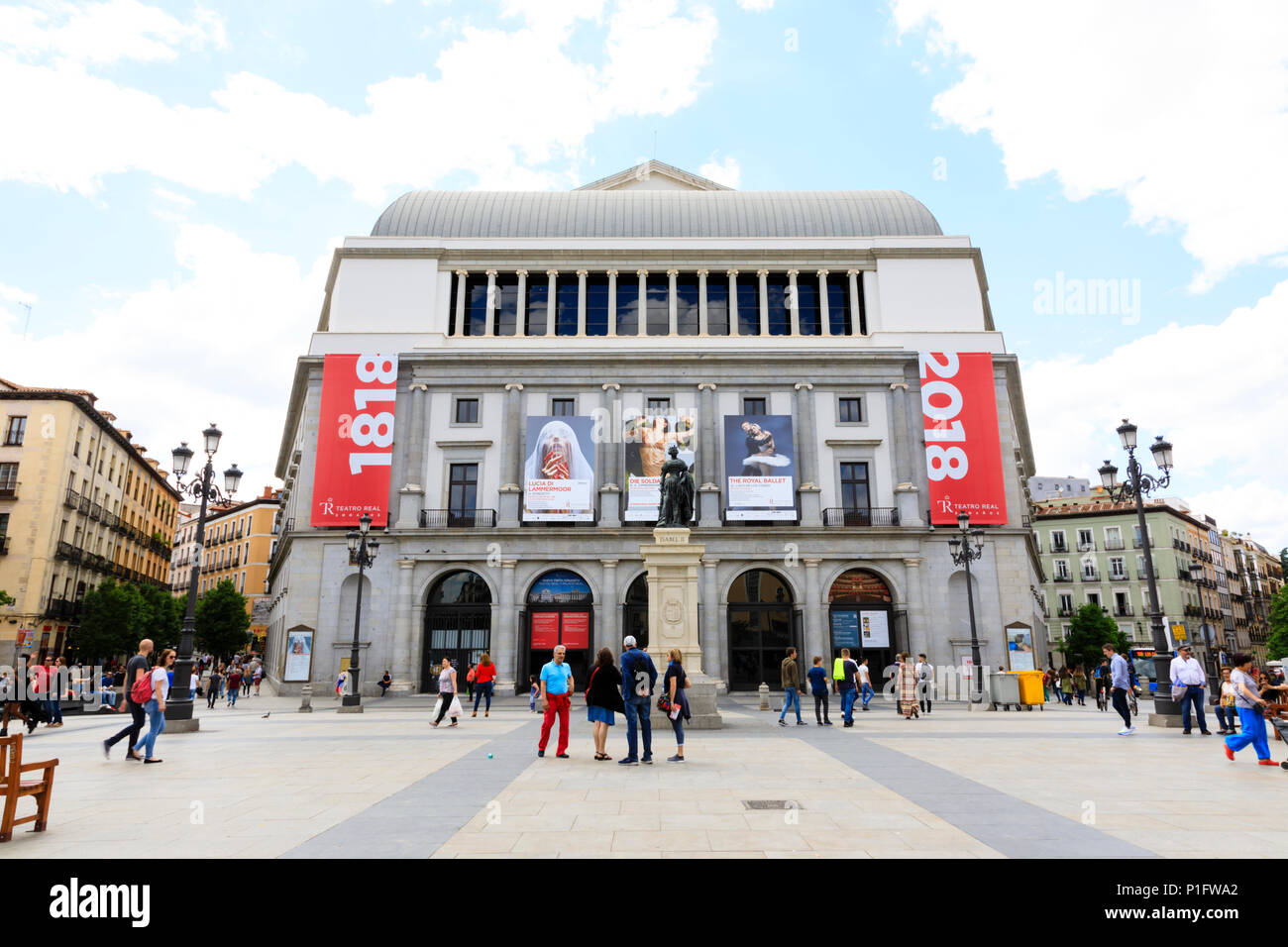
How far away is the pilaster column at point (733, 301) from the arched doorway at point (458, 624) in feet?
56.1

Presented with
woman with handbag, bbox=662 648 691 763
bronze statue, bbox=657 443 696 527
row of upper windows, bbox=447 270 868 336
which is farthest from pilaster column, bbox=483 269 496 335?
woman with handbag, bbox=662 648 691 763

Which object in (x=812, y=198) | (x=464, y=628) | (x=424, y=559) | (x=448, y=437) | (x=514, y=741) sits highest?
(x=812, y=198)

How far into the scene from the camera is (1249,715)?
11.6 meters

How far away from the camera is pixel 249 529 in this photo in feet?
263

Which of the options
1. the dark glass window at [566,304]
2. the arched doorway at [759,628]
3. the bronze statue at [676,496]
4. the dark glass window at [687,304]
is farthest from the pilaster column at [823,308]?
the bronze statue at [676,496]

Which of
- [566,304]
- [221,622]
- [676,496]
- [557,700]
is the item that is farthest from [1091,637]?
[221,622]

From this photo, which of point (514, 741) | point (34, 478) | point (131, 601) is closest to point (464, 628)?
point (514, 741)

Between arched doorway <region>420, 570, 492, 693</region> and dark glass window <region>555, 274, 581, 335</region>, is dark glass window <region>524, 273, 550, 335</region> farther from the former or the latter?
arched doorway <region>420, 570, 492, 693</region>

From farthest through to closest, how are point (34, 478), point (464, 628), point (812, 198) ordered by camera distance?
point (34, 478) < point (812, 198) < point (464, 628)

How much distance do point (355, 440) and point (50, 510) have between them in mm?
23851

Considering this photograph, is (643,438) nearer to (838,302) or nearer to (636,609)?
(636,609)

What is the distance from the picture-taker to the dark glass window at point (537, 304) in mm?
39719
